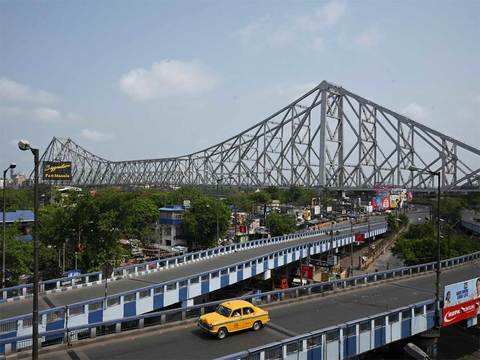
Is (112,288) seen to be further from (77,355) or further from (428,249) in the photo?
(428,249)

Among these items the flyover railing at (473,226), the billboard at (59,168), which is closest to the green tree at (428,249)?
the flyover railing at (473,226)

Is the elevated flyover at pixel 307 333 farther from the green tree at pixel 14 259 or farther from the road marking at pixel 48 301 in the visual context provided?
the green tree at pixel 14 259

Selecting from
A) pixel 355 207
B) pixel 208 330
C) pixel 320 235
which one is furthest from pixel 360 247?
pixel 208 330

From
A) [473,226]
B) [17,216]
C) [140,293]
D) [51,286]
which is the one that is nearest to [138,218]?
[17,216]

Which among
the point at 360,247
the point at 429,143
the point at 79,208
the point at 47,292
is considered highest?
the point at 429,143

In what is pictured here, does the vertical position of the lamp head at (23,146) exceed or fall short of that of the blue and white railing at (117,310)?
it exceeds it

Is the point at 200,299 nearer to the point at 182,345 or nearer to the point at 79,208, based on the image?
the point at 79,208
